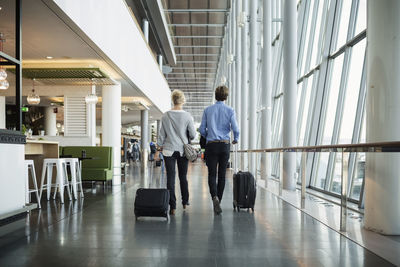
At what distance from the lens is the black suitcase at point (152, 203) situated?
429 cm

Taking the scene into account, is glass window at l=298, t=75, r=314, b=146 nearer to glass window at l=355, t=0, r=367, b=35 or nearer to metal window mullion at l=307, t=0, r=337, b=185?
metal window mullion at l=307, t=0, r=337, b=185

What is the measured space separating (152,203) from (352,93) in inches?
177

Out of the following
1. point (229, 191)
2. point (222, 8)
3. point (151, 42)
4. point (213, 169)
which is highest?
point (222, 8)

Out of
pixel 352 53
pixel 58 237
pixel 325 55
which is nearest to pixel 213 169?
pixel 58 237

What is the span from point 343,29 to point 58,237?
6505 millimetres

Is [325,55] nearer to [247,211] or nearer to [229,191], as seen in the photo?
[229,191]

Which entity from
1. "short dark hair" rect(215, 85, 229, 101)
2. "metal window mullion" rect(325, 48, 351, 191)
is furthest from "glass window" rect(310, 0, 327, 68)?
"short dark hair" rect(215, 85, 229, 101)

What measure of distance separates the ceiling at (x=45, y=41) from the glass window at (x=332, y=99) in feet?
16.0

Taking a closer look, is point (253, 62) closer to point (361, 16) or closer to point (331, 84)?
point (331, 84)

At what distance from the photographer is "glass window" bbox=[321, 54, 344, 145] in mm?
7512

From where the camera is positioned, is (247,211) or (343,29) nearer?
(247,211)

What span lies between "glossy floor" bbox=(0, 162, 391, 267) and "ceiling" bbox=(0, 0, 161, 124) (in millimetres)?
2723

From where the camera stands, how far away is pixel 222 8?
18.8 metres

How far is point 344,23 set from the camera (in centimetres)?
738
